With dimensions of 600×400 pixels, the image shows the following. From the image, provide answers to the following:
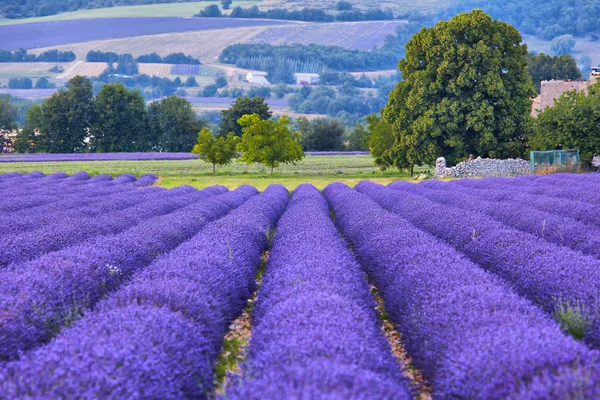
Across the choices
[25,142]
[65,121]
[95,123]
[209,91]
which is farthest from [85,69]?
[95,123]

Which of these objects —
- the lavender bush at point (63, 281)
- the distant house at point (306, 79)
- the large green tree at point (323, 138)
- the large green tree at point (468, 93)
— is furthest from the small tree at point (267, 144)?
the distant house at point (306, 79)

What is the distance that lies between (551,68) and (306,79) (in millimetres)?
107278

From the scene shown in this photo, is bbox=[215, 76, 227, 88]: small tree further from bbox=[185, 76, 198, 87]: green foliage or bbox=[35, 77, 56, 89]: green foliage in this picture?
bbox=[35, 77, 56, 89]: green foliage

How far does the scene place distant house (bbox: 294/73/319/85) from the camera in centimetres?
17199

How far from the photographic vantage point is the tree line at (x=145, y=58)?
175500 mm

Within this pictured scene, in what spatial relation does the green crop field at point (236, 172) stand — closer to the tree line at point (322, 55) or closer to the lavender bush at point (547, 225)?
the lavender bush at point (547, 225)

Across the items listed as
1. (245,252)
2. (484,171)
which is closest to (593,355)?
(245,252)

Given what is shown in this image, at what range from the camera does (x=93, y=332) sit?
13.6ft

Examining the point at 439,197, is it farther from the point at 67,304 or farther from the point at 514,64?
the point at 514,64

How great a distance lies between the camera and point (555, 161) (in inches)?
1101

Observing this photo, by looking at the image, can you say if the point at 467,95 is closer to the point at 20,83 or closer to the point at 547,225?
the point at 547,225

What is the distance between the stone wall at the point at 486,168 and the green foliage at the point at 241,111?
101ft

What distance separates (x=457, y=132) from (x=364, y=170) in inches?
367

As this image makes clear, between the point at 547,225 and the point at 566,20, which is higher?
the point at 566,20
